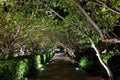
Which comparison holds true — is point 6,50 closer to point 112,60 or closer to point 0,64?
point 0,64

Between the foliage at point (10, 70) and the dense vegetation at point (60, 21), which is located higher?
the dense vegetation at point (60, 21)

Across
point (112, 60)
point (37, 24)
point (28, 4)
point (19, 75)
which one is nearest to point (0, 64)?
point (19, 75)

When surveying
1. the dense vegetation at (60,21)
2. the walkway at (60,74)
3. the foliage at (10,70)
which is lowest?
the walkway at (60,74)

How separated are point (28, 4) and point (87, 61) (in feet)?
49.9

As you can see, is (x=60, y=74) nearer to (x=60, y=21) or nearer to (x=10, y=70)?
(x=60, y=21)

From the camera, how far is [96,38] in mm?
15375

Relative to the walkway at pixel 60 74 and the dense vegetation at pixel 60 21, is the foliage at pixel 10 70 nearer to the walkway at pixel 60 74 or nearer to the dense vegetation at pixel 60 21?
the dense vegetation at pixel 60 21

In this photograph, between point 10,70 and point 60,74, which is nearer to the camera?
point 10,70

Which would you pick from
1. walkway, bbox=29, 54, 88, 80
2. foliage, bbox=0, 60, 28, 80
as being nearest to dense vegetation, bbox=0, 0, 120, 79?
foliage, bbox=0, 60, 28, 80

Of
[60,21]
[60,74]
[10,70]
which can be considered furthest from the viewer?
[60,74]

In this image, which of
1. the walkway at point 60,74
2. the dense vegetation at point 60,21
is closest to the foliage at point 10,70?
the dense vegetation at point 60,21

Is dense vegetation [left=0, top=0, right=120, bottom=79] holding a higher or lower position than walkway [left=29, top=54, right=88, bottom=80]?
higher

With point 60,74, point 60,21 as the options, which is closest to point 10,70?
point 60,21

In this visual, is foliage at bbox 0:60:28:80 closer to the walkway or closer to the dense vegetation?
the dense vegetation
